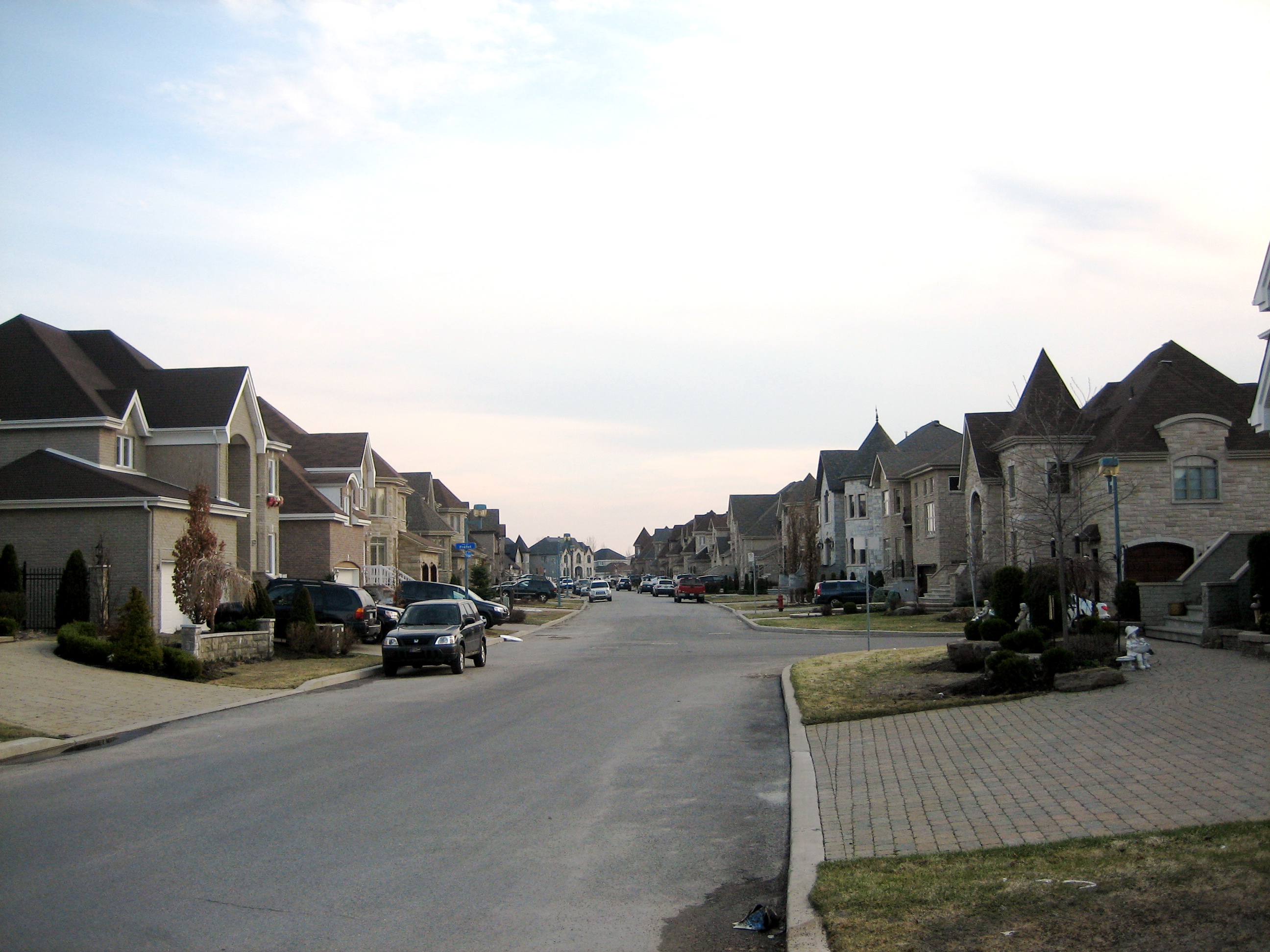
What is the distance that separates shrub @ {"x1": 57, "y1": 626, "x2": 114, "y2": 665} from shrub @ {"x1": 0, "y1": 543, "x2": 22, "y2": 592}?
20.5ft

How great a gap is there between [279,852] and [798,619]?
122ft

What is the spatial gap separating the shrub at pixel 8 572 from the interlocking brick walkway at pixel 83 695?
4784 millimetres

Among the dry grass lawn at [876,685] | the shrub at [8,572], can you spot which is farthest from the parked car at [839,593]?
the shrub at [8,572]

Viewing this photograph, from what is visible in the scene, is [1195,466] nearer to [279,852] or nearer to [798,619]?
[798,619]

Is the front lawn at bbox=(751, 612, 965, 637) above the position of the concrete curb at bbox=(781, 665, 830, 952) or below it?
below

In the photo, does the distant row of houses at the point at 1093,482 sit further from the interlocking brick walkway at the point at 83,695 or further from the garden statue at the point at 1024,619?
the interlocking brick walkway at the point at 83,695

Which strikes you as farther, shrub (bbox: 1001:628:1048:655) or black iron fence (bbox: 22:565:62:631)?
black iron fence (bbox: 22:565:62:631)

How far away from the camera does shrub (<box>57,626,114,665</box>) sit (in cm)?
1992

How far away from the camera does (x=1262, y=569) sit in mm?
18219

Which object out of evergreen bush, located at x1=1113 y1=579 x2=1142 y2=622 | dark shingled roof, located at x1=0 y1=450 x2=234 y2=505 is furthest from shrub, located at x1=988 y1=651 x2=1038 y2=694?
dark shingled roof, located at x1=0 y1=450 x2=234 y2=505

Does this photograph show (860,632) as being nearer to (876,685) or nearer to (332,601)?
(332,601)

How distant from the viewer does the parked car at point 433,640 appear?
868 inches

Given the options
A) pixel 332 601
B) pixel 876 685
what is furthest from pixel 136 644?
pixel 876 685

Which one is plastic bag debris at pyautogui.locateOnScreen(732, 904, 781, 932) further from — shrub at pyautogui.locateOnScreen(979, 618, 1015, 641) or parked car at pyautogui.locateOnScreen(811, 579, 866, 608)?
parked car at pyautogui.locateOnScreen(811, 579, 866, 608)
